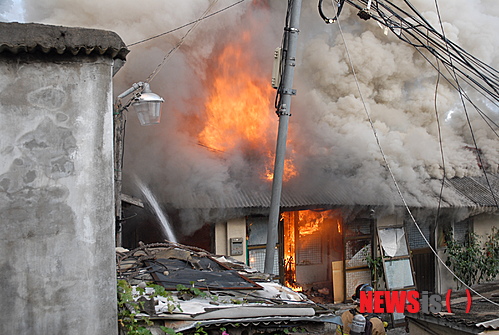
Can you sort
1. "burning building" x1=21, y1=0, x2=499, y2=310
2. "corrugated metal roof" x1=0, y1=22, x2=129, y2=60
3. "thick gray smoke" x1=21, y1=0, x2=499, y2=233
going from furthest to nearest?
"thick gray smoke" x1=21, y1=0, x2=499, y2=233 < "burning building" x1=21, y1=0, x2=499, y2=310 < "corrugated metal roof" x1=0, y1=22, x2=129, y2=60

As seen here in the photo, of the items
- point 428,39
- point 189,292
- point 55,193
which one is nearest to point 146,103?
point 189,292

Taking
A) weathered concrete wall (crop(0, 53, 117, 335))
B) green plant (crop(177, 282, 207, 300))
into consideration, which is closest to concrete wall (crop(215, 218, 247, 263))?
green plant (crop(177, 282, 207, 300))

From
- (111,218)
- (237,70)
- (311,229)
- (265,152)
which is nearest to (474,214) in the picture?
(311,229)

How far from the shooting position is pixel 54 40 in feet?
15.4

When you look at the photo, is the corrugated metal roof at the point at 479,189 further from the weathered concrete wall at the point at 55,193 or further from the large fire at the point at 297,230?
the weathered concrete wall at the point at 55,193

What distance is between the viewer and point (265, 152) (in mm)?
14891

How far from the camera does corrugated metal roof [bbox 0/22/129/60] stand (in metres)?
4.56

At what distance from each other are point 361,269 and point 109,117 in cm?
1112

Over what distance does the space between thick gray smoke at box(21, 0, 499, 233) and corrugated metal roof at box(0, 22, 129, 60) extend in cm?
739

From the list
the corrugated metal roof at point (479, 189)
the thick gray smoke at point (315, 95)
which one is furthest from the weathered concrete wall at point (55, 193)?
the corrugated metal roof at point (479, 189)

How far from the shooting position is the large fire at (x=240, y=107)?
48.2 feet

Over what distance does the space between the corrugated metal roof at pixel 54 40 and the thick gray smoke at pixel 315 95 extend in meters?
7.39

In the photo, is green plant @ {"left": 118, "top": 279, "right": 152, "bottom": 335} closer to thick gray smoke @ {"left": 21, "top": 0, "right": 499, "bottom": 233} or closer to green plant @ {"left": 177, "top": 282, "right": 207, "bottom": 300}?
green plant @ {"left": 177, "top": 282, "right": 207, "bottom": 300}

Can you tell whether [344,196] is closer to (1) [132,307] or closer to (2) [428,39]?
(2) [428,39]
